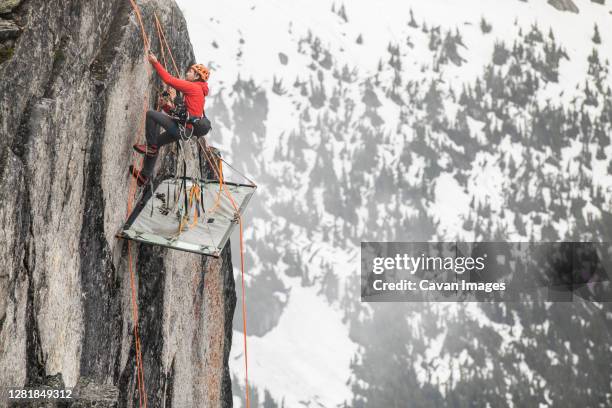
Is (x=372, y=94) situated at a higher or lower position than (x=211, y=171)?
higher

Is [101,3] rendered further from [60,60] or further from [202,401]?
[202,401]

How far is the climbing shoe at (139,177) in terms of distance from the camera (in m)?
10.9

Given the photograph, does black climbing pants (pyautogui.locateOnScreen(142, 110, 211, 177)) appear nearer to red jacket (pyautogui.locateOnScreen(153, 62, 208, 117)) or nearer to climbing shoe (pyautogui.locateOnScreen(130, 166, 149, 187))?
climbing shoe (pyautogui.locateOnScreen(130, 166, 149, 187))

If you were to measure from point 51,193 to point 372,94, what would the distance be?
96486 mm

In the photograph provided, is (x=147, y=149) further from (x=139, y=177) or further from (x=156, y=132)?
(x=139, y=177)

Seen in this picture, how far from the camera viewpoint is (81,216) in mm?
9148

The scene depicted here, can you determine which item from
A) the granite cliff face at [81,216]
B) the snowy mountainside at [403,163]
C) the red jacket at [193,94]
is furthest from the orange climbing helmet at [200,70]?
the snowy mountainside at [403,163]

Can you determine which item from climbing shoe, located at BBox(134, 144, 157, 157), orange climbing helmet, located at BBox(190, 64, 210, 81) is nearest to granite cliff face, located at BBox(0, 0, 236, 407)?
climbing shoe, located at BBox(134, 144, 157, 157)

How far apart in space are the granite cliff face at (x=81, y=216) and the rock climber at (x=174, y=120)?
249 mm

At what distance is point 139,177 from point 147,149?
459mm

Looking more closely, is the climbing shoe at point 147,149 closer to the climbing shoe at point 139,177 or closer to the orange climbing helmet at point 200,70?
the climbing shoe at point 139,177

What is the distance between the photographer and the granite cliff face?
761cm

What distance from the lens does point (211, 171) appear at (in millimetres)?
14961

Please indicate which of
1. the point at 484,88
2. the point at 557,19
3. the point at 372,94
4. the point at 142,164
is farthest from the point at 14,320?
the point at 557,19
